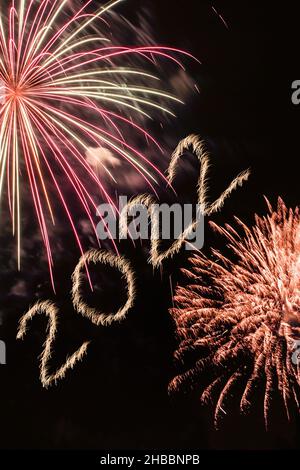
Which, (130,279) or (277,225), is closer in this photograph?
(277,225)

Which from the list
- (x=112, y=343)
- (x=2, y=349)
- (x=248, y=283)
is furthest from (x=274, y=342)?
(x=2, y=349)

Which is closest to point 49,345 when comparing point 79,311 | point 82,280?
point 79,311

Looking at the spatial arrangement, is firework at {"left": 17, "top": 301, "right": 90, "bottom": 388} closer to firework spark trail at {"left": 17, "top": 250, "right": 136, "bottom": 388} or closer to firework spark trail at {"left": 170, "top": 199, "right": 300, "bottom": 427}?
firework spark trail at {"left": 17, "top": 250, "right": 136, "bottom": 388}

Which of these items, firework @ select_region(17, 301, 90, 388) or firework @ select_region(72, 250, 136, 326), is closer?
firework @ select_region(17, 301, 90, 388)

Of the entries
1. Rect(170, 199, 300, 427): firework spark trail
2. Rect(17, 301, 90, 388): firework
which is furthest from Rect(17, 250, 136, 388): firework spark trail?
Rect(170, 199, 300, 427): firework spark trail

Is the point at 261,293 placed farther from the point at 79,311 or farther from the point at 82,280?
the point at 79,311

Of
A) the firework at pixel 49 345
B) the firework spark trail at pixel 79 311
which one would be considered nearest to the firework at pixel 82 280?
the firework spark trail at pixel 79 311

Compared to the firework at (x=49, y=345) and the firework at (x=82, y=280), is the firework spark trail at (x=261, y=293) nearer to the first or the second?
the firework at (x=82, y=280)

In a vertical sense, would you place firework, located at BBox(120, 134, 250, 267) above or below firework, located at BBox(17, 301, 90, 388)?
above

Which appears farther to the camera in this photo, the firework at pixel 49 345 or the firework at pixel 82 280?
the firework at pixel 82 280

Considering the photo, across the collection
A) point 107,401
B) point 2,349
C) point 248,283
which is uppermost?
point 248,283
